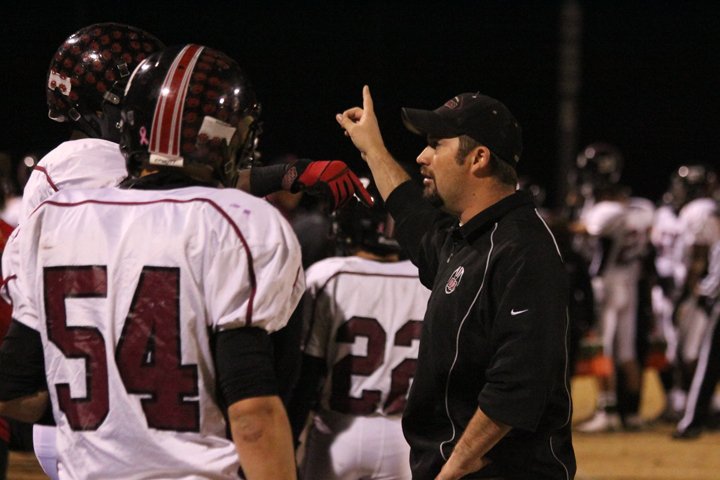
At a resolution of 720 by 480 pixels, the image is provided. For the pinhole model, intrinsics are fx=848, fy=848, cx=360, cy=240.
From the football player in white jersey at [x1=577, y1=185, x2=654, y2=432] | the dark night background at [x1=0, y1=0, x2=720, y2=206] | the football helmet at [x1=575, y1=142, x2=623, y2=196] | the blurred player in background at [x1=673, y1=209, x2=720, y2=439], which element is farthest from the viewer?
the dark night background at [x1=0, y1=0, x2=720, y2=206]

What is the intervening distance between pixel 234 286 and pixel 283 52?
51.1 ft

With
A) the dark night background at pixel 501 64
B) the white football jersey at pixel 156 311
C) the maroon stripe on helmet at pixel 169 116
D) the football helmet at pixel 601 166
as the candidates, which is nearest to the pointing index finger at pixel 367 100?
the maroon stripe on helmet at pixel 169 116

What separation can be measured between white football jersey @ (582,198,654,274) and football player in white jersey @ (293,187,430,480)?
500 cm

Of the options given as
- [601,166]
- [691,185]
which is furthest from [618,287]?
[691,185]

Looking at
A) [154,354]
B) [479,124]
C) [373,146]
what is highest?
[479,124]

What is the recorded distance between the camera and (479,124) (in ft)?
8.80

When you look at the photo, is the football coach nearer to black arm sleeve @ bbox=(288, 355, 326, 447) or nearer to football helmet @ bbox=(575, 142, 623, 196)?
black arm sleeve @ bbox=(288, 355, 326, 447)

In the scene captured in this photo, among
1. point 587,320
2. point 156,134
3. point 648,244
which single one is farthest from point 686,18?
point 156,134

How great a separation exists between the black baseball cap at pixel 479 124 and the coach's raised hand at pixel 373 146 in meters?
0.24

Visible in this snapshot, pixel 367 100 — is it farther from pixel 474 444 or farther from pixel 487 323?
pixel 474 444

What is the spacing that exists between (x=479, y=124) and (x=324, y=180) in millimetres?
539

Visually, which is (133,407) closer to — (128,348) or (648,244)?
(128,348)

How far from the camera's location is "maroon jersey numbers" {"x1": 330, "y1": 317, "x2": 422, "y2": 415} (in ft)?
11.4

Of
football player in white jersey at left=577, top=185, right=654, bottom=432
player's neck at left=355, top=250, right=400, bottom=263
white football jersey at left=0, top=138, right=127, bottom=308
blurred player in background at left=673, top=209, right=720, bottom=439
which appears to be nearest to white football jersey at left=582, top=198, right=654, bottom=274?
football player in white jersey at left=577, top=185, right=654, bottom=432
